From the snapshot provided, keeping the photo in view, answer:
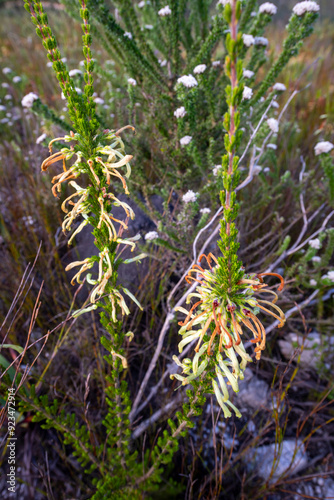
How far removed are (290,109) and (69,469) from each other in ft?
14.3

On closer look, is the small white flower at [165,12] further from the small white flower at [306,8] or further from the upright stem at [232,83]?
the upright stem at [232,83]

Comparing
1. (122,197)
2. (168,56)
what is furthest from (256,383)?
(168,56)

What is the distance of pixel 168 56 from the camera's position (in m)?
2.08

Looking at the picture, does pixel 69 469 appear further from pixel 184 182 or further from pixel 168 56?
pixel 168 56

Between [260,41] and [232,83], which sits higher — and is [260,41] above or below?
above

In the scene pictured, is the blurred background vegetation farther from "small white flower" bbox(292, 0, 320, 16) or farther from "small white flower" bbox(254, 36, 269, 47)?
"small white flower" bbox(254, 36, 269, 47)

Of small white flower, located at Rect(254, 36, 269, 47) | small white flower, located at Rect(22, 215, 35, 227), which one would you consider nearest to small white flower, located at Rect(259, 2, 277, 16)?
small white flower, located at Rect(254, 36, 269, 47)

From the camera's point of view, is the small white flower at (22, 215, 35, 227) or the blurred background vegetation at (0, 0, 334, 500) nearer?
the blurred background vegetation at (0, 0, 334, 500)

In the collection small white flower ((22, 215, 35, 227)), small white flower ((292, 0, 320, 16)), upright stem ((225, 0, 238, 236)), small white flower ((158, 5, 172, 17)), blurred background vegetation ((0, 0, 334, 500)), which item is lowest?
blurred background vegetation ((0, 0, 334, 500))

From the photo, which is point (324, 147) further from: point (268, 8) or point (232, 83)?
point (232, 83)

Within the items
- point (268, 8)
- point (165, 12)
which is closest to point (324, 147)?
point (268, 8)

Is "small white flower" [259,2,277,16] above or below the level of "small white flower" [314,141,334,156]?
above

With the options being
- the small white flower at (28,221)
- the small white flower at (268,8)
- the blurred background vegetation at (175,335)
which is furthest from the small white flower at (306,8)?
the small white flower at (28,221)

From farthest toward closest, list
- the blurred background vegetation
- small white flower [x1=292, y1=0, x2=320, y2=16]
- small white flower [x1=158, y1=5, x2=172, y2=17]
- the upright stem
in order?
1. small white flower [x1=158, y1=5, x2=172, y2=17]
2. small white flower [x1=292, y1=0, x2=320, y2=16]
3. the blurred background vegetation
4. the upright stem
